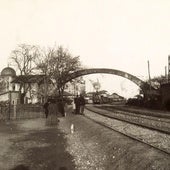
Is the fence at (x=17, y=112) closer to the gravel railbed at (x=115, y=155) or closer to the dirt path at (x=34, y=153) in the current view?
the dirt path at (x=34, y=153)

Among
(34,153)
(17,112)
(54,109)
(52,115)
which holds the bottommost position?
(34,153)

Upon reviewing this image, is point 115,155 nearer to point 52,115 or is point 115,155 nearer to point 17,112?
point 52,115

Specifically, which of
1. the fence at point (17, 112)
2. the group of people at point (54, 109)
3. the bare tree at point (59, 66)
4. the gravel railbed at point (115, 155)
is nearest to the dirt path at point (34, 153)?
the gravel railbed at point (115, 155)

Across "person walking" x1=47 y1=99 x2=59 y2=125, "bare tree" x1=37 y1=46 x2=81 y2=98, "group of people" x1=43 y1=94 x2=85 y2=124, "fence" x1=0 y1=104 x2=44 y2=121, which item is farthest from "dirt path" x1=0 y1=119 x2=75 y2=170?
"bare tree" x1=37 y1=46 x2=81 y2=98

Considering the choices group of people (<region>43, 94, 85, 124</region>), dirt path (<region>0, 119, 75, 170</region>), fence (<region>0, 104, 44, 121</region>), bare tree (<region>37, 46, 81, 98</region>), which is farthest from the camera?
bare tree (<region>37, 46, 81, 98</region>)

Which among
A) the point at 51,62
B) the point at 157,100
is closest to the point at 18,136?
the point at 51,62

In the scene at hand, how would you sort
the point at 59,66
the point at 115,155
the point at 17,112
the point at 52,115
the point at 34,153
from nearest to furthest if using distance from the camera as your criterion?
the point at 115,155, the point at 34,153, the point at 52,115, the point at 17,112, the point at 59,66

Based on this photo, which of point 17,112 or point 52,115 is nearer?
point 52,115

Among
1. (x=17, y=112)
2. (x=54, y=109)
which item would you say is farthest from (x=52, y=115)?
(x=17, y=112)

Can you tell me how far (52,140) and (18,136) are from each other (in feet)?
8.35

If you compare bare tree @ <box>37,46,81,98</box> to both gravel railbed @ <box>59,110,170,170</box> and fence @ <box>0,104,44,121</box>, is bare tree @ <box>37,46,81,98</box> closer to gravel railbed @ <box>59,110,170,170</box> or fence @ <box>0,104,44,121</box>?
fence @ <box>0,104,44,121</box>

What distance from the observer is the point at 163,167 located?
8.33 m

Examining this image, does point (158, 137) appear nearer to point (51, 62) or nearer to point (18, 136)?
point (18, 136)

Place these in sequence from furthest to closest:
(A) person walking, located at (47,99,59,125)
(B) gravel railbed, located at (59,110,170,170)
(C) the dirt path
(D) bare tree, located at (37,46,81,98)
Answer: (D) bare tree, located at (37,46,81,98) → (A) person walking, located at (47,99,59,125) → (C) the dirt path → (B) gravel railbed, located at (59,110,170,170)
